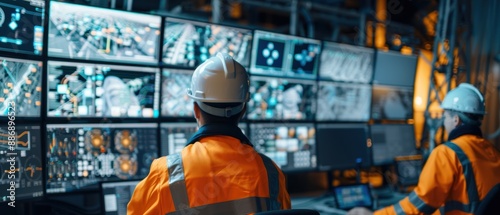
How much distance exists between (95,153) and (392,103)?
100.0 inches

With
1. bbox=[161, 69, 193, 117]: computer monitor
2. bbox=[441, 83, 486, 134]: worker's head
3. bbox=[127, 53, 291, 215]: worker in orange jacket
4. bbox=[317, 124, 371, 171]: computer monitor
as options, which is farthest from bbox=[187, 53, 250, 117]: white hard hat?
bbox=[317, 124, 371, 171]: computer monitor

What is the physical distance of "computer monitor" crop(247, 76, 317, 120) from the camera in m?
3.19

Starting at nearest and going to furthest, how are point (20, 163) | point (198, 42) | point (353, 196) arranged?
point (20, 163), point (198, 42), point (353, 196)

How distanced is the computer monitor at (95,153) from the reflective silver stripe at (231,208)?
1111 mm

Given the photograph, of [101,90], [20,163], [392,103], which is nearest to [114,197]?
[20,163]

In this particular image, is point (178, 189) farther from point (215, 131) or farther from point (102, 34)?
point (102, 34)

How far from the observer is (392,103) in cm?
398

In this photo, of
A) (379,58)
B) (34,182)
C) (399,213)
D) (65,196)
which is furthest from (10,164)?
(379,58)

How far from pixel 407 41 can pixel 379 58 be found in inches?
66.1

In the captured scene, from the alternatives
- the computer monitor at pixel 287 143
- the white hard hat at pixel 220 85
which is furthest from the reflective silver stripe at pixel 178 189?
the computer monitor at pixel 287 143

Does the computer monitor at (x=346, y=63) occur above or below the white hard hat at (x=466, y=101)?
above

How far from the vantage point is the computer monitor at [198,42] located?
2.74 meters

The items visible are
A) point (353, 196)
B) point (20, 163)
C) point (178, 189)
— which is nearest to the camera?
point (178, 189)

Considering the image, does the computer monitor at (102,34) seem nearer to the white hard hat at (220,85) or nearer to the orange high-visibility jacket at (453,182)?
the white hard hat at (220,85)
